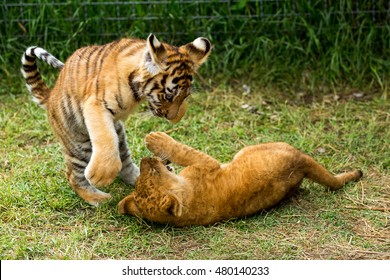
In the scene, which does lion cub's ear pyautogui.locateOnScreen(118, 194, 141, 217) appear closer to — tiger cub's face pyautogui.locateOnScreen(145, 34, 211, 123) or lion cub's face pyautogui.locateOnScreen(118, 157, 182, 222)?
lion cub's face pyautogui.locateOnScreen(118, 157, 182, 222)

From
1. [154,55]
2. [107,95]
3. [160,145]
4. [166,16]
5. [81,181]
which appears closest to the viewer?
[154,55]

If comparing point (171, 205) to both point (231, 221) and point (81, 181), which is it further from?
point (81, 181)

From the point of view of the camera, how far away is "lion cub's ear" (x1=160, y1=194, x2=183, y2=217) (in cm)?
500

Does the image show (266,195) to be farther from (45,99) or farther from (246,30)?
(246,30)

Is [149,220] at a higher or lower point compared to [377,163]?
higher

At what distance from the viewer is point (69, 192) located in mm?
5801

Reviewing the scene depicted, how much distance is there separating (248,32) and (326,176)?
272 cm

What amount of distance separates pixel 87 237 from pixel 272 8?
381 centimetres

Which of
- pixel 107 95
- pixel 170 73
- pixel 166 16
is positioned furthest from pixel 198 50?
pixel 166 16

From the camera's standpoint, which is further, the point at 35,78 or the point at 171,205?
the point at 35,78

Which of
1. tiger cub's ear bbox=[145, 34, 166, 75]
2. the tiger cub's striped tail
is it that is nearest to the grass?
the tiger cub's striped tail

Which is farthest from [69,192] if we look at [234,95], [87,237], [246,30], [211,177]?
[246,30]

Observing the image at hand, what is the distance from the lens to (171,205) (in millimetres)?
5004

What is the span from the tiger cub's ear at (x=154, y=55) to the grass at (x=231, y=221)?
1073mm
